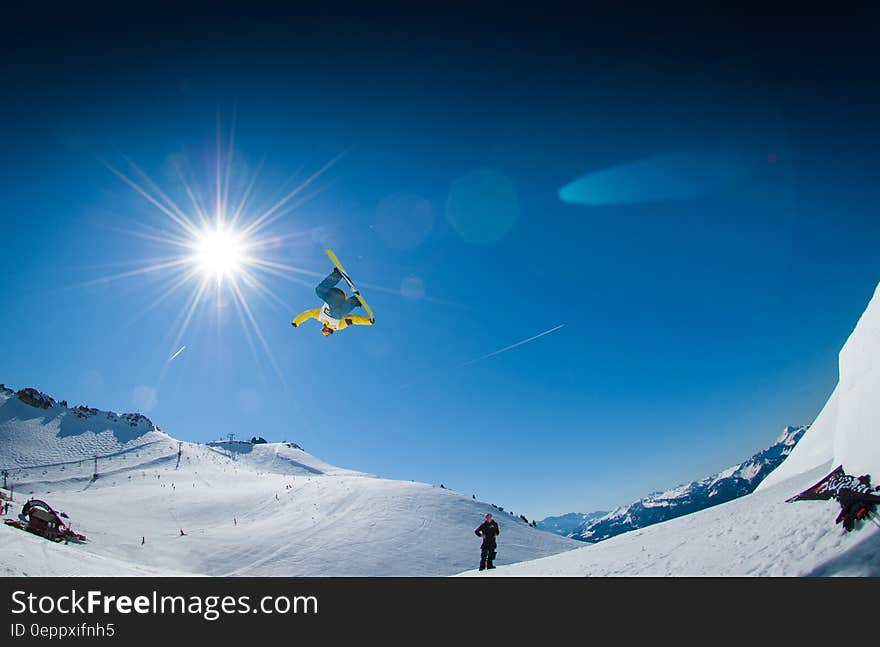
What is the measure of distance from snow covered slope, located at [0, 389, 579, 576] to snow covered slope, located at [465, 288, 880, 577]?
42.6 feet

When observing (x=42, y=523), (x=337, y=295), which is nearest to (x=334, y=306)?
(x=337, y=295)

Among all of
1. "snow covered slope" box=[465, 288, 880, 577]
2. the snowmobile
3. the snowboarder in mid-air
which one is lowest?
"snow covered slope" box=[465, 288, 880, 577]

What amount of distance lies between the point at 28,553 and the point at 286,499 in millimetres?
35699

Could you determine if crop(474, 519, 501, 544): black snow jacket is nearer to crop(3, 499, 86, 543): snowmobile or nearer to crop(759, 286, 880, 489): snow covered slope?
crop(759, 286, 880, 489): snow covered slope

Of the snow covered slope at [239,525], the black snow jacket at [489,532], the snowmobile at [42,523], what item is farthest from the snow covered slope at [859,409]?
the snowmobile at [42,523]

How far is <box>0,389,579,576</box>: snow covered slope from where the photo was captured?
850 inches

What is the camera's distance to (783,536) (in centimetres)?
744

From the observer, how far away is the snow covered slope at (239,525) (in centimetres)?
2159

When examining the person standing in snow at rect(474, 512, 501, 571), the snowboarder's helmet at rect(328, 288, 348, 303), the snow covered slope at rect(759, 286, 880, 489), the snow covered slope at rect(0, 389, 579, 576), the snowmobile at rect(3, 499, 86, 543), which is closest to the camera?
the snow covered slope at rect(759, 286, 880, 489)

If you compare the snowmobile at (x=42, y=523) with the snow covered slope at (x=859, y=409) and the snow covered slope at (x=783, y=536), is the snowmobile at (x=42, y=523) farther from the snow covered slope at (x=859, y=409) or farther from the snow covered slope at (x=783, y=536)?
the snow covered slope at (x=859, y=409)

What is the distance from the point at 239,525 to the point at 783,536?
125 feet

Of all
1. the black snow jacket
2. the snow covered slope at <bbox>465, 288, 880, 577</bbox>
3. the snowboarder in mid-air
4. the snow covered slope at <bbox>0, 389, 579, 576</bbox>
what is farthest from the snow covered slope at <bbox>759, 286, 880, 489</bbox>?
the snow covered slope at <bbox>0, 389, 579, 576</bbox>

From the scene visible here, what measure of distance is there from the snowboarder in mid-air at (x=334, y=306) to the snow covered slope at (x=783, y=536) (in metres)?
9.19

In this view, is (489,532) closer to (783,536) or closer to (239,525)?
(783,536)
